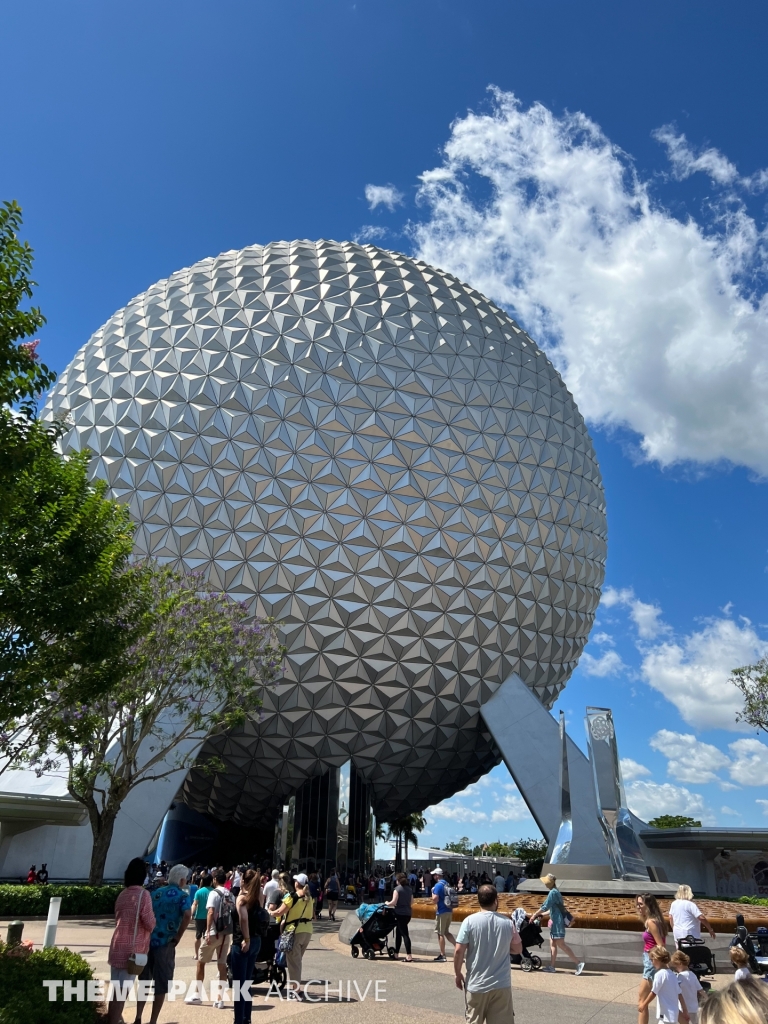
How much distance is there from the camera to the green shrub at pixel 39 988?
509cm

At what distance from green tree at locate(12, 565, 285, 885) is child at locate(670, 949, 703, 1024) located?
1164 centimetres

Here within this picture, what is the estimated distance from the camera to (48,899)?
15.4 m

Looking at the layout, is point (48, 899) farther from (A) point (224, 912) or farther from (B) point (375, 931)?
(A) point (224, 912)

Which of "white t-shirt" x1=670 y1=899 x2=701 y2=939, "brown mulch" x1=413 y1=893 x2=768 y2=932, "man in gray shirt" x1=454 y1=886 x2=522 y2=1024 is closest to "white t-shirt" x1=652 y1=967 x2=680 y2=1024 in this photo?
"man in gray shirt" x1=454 y1=886 x2=522 y2=1024

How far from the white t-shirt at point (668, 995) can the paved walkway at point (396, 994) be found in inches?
89.2

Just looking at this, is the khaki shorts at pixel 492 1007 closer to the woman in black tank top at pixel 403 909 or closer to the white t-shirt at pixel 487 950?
the white t-shirt at pixel 487 950

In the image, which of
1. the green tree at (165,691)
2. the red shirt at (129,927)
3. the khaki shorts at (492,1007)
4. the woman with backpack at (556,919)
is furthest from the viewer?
the green tree at (165,691)

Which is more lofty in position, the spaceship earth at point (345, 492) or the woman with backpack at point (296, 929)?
the spaceship earth at point (345, 492)

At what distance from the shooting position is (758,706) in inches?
1103

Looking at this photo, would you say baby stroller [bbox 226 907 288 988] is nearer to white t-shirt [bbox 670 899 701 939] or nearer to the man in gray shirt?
the man in gray shirt

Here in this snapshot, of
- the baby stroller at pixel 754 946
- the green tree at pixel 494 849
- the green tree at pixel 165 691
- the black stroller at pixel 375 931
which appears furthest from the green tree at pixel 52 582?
the green tree at pixel 494 849

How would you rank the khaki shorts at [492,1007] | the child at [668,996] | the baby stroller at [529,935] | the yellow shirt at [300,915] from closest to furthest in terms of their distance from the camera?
the khaki shorts at [492,1007] → the child at [668,996] → the yellow shirt at [300,915] → the baby stroller at [529,935]

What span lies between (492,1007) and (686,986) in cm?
186

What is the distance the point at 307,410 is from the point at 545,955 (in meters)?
16.8
